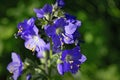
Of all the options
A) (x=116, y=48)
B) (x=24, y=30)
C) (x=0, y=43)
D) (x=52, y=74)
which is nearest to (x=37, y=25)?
(x=24, y=30)

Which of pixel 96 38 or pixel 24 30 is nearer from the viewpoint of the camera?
pixel 24 30

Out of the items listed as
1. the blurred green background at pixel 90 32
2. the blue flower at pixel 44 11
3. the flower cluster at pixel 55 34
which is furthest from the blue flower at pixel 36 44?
the blurred green background at pixel 90 32

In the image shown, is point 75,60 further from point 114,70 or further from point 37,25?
point 114,70

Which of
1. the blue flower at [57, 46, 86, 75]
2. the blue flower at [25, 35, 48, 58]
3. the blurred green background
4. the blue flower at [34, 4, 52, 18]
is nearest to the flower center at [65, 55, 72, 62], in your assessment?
the blue flower at [57, 46, 86, 75]

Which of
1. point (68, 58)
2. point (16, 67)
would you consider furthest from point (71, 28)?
point (16, 67)

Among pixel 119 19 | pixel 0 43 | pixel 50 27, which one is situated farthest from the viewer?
pixel 119 19

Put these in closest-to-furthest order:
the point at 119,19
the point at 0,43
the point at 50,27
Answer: the point at 50,27
the point at 0,43
the point at 119,19
